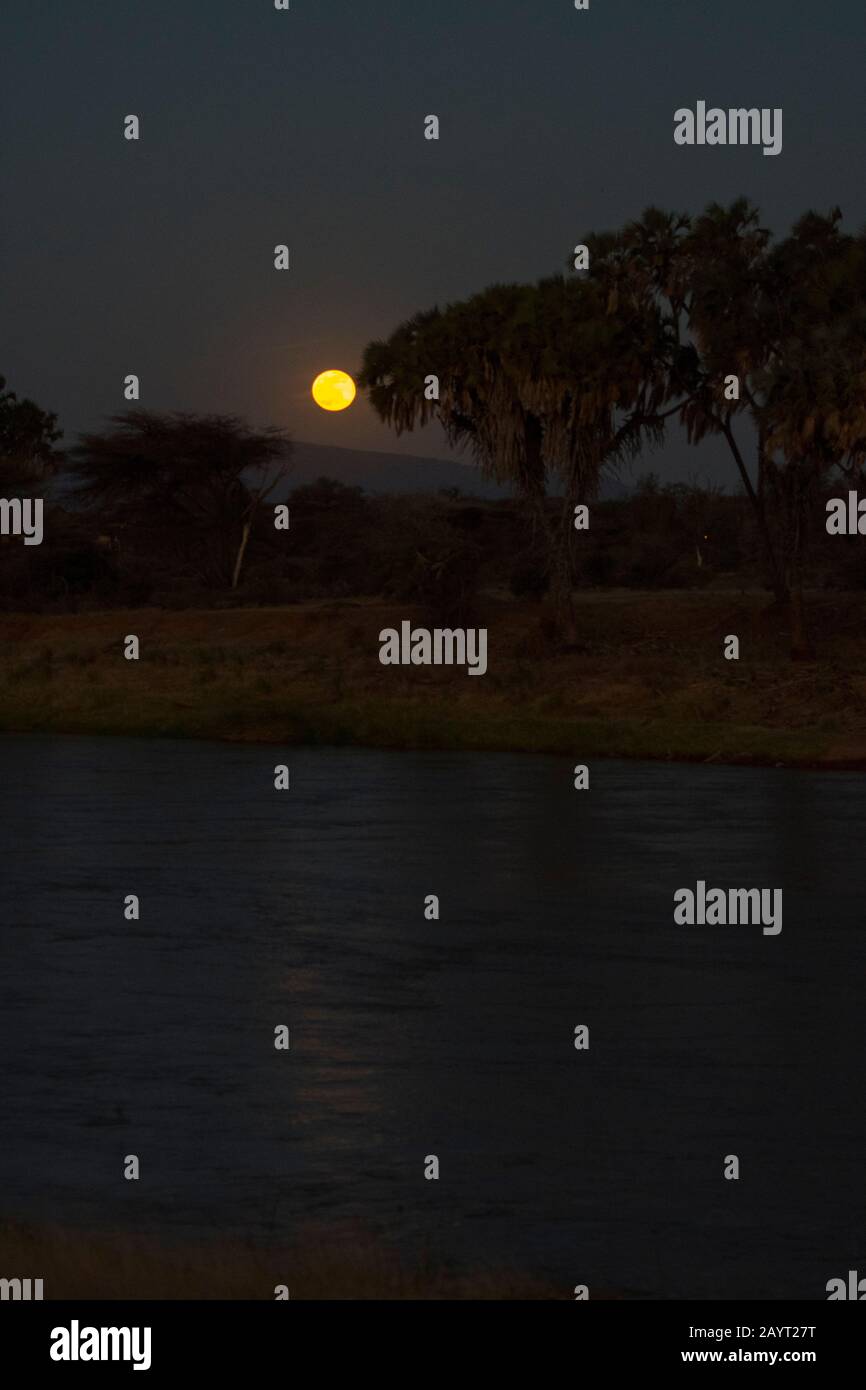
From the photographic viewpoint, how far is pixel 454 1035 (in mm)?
15188

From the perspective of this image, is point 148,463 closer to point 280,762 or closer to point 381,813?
point 280,762

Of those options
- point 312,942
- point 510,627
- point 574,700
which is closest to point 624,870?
point 312,942

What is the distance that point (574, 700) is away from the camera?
42.5m

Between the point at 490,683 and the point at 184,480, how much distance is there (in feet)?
108

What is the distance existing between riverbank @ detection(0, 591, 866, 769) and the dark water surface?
32.5 ft

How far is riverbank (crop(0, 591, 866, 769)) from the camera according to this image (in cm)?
3872

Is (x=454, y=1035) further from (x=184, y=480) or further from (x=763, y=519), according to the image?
(x=184, y=480)

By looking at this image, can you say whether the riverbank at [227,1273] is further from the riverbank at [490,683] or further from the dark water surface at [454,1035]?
the riverbank at [490,683]

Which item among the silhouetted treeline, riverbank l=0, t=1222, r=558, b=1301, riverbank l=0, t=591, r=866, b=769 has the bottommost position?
riverbank l=0, t=1222, r=558, b=1301

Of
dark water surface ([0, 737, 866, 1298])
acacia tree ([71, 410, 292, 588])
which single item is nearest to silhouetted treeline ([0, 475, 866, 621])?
acacia tree ([71, 410, 292, 588])

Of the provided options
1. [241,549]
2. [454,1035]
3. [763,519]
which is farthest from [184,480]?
[454,1035]

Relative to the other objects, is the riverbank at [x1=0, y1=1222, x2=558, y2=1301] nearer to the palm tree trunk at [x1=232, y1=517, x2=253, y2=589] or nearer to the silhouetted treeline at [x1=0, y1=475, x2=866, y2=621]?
the silhouetted treeline at [x1=0, y1=475, x2=866, y2=621]

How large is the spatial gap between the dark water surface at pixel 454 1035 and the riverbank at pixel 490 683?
390 inches
